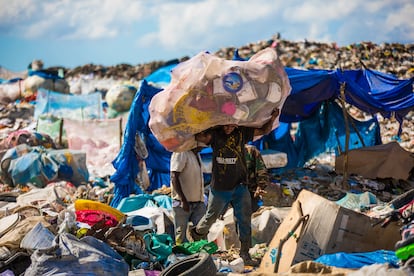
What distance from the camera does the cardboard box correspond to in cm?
428

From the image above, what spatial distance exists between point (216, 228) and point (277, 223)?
69 centimetres

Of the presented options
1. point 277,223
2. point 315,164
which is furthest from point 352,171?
point 277,223

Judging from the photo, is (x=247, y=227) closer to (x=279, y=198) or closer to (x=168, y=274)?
(x=168, y=274)

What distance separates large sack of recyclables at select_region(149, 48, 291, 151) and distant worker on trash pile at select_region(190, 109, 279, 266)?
16 centimetres

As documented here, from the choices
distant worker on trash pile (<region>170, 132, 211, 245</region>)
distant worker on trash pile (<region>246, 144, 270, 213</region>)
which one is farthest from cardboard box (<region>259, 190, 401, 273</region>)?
distant worker on trash pile (<region>170, 132, 211, 245</region>)

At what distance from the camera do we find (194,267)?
3.94m

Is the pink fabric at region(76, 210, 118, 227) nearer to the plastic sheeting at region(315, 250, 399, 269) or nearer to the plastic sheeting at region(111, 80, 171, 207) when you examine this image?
the plastic sheeting at region(315, 250, 399, 269)

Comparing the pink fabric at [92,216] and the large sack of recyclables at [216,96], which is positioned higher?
the large sack of recyclables at [216,96]

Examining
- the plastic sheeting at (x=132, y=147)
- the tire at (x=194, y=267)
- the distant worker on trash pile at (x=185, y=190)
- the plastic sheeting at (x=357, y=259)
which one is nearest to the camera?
the plastic sheeting at (x=357, y=259)

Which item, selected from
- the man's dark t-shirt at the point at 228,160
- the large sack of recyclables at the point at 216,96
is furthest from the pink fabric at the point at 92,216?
the man's dark t-shirt at the point at 228,160

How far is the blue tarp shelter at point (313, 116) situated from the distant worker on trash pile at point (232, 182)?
395cm

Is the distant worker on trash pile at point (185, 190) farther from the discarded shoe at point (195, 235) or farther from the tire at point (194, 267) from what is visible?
the tire at point (194, 267)

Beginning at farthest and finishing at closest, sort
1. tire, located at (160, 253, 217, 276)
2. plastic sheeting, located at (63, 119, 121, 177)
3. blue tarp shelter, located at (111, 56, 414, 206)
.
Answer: plastic sheeting, located at (63, 119, 121, 177) < blue tarp shelter, located at (111, 56, 414, 206) < tire, located at (160, 253, 217, 276)

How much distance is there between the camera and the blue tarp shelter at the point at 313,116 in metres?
9.14
